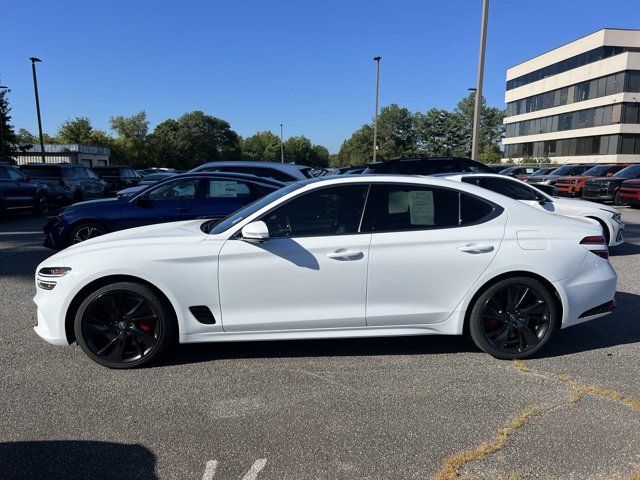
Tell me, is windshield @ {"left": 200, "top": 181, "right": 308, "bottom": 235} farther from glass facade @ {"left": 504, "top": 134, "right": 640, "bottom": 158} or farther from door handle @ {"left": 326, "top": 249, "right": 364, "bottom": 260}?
glass facade @ {"left": 504, "top": 134, "right": 640, "bottom": 158}

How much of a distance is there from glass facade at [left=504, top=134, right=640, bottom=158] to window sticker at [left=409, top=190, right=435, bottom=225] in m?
55.5

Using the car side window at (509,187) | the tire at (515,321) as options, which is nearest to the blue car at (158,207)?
the car side window at (509,187)

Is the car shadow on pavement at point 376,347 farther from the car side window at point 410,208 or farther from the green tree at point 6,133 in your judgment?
the green tree at point 6,133

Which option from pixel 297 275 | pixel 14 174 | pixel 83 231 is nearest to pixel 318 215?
pixel 297 275

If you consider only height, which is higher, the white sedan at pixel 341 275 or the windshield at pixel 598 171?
the windshield at pixel 598 171

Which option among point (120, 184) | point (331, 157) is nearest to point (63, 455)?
point (120, 184)

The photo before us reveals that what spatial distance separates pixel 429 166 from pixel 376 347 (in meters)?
8.18

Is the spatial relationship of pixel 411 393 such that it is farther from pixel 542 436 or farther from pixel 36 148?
pixel 36 148

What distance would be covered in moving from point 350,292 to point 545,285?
1674 mm

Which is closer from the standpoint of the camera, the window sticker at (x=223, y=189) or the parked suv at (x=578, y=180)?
the window sticker at (x=223, y=189)

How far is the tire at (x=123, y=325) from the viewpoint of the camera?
12.5ft

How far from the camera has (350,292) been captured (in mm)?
3891

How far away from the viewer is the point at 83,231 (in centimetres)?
804

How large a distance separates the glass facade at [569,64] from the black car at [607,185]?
4159cm
